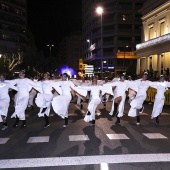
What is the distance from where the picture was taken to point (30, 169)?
6.53 metres

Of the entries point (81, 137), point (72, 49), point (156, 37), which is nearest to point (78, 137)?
point (81, 137)

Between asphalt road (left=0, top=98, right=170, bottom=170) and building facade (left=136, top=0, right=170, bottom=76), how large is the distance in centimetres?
3070

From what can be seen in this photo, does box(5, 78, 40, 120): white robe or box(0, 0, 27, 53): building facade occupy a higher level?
box(0, 0, 27, 53): building facade

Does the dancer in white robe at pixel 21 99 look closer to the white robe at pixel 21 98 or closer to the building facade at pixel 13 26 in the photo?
the white robe at pixel 21 98

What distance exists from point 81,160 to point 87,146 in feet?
4.68

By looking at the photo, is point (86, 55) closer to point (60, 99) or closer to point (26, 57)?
point (26, 57)

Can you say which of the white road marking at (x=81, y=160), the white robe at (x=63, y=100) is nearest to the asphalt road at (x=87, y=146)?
the white road marking at (x=81, y=160)

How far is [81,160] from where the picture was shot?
719 cm

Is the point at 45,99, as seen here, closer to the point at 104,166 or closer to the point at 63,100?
the point at 63,100

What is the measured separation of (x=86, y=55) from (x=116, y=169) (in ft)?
310

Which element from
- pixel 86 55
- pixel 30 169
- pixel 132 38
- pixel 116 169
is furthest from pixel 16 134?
pixel 86 55

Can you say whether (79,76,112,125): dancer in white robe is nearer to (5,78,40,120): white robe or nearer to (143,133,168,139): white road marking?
(5,78,40,120): white robe

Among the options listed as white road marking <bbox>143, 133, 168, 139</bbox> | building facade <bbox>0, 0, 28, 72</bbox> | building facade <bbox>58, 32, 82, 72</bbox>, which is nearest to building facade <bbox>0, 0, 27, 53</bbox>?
building facade <bbox>0, 0, 28, 72</bbox>

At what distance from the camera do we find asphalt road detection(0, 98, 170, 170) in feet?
22.6
